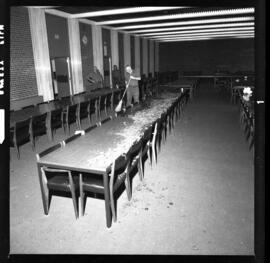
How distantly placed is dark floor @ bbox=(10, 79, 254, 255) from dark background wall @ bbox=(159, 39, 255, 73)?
46.3ft

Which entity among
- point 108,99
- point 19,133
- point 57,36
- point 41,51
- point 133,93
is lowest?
point 19,133

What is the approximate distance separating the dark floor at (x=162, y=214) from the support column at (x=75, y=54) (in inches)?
194

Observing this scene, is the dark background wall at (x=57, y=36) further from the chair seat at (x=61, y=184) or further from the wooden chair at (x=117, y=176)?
the wooden chair at (x=117, y=176)

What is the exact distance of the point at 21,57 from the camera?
20.6ft

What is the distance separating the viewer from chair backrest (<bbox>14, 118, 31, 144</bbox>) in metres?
4.00

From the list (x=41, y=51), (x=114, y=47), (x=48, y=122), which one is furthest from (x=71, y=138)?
(x=114, y=47)

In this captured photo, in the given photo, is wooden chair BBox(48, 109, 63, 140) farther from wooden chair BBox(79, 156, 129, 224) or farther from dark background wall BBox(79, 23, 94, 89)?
dark background wall BBox(79, 23, 94, 89)

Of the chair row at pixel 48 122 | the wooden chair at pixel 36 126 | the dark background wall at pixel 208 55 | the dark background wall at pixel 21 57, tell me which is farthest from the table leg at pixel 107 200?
the dark background wall at pixel 208 55

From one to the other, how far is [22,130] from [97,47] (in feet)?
22.2

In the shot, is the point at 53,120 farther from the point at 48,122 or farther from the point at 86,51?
the point at 86,51

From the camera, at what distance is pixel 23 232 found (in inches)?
101
